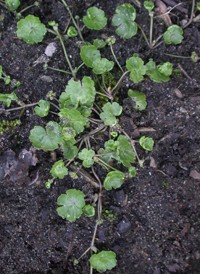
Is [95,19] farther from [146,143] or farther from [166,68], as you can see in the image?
[146,143]

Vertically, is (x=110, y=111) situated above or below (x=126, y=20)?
below

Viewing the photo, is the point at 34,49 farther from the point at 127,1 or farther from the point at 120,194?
the point at 120,194

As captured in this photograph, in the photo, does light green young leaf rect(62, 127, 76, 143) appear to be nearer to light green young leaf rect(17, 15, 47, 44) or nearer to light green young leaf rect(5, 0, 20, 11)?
Result: light green young leaf rect(17, 15, 47, 44)

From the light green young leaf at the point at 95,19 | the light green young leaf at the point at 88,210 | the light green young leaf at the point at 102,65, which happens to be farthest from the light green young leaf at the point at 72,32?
the light green young leaf at the point at 88,210

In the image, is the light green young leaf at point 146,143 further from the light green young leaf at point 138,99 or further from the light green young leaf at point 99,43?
the light green young leaf at point 99,43

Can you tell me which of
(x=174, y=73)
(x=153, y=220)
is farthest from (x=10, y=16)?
(x=153, y=220)

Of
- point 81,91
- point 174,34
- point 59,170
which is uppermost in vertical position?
point 174,34

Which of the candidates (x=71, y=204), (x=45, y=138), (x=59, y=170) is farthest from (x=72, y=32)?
(x=71, y=204)
